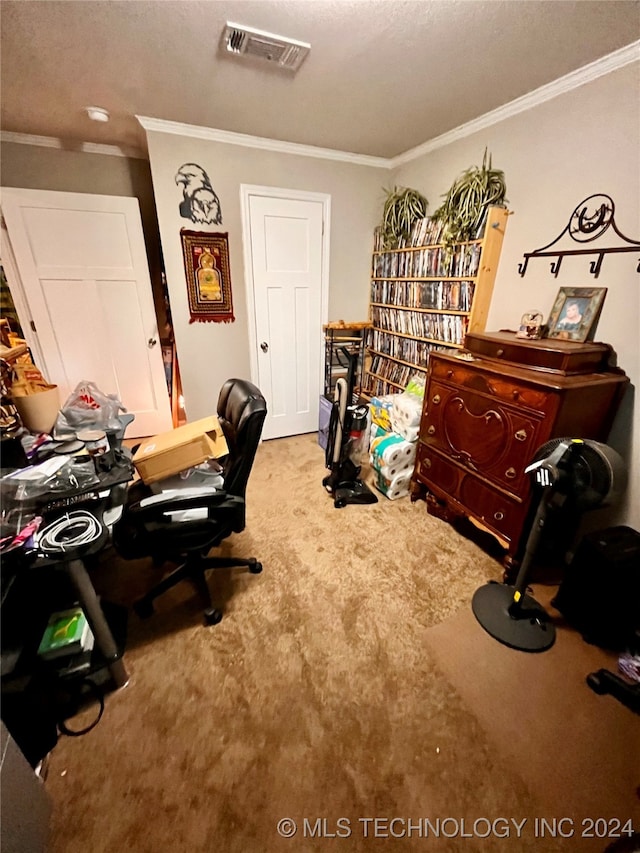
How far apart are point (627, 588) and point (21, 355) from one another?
317cm

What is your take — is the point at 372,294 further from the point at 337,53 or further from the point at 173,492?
the point at 173,492

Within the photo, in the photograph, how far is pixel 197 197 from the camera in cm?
257

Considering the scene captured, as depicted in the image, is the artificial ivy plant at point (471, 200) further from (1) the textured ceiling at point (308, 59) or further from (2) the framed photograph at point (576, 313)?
(2) the framed photograph at point (576, 313)

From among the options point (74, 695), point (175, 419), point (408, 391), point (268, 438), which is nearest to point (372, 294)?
point (408, 391)

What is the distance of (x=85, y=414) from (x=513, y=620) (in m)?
2.43

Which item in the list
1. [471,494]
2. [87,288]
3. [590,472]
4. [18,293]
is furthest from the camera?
[87,288]

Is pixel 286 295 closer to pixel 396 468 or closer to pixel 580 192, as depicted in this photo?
pixel 396 468

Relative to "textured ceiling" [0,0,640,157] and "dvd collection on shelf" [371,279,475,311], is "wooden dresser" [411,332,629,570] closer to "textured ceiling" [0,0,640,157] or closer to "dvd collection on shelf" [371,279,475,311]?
"dvd collection on shelf" [371,279,475,311]

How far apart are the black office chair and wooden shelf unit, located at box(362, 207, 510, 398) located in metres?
1.63

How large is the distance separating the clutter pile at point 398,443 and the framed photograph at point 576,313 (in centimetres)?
91

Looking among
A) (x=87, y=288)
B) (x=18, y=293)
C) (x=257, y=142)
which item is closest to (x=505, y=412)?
(x=257, y=142)

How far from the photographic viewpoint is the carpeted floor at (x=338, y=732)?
3.28 ft

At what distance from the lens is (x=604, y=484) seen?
1325 mm

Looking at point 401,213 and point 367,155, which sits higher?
point 367,155
